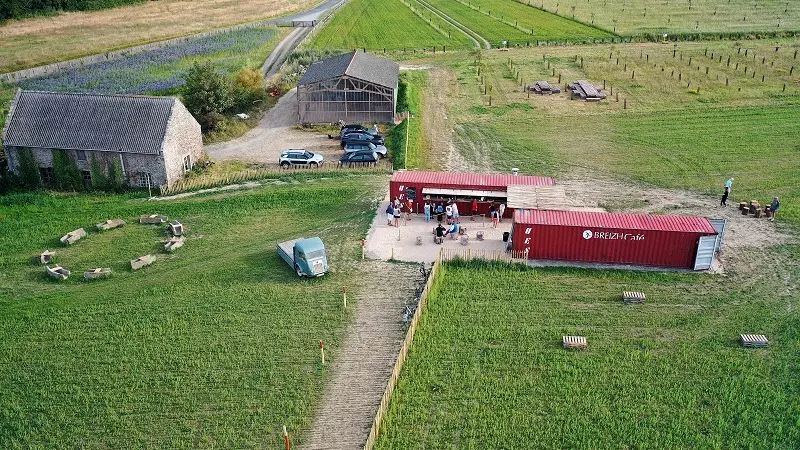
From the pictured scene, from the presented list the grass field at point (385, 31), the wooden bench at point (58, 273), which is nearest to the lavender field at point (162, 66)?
the grass field at point (385, 31)

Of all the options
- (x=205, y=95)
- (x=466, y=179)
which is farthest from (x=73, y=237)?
(x=466, y=179)

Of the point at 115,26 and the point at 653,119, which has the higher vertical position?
the point at 115,26

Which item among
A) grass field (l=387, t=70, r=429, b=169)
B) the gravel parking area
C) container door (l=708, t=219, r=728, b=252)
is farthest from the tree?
container door (l=708, t=219, r=728, b=252)

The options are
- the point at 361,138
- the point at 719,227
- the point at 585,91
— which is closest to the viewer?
the point at 719,227

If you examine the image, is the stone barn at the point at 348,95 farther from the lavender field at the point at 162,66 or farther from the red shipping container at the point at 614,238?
the red shipping container at the point at 614,238

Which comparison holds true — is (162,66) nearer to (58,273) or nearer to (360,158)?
(360,158)

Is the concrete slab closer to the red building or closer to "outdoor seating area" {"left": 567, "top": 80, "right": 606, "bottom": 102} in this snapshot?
the red building

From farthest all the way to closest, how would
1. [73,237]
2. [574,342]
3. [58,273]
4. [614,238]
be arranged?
[73,237] → [614,238] → [58,273] → [574,342]

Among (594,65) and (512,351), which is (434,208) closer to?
(512,351)
